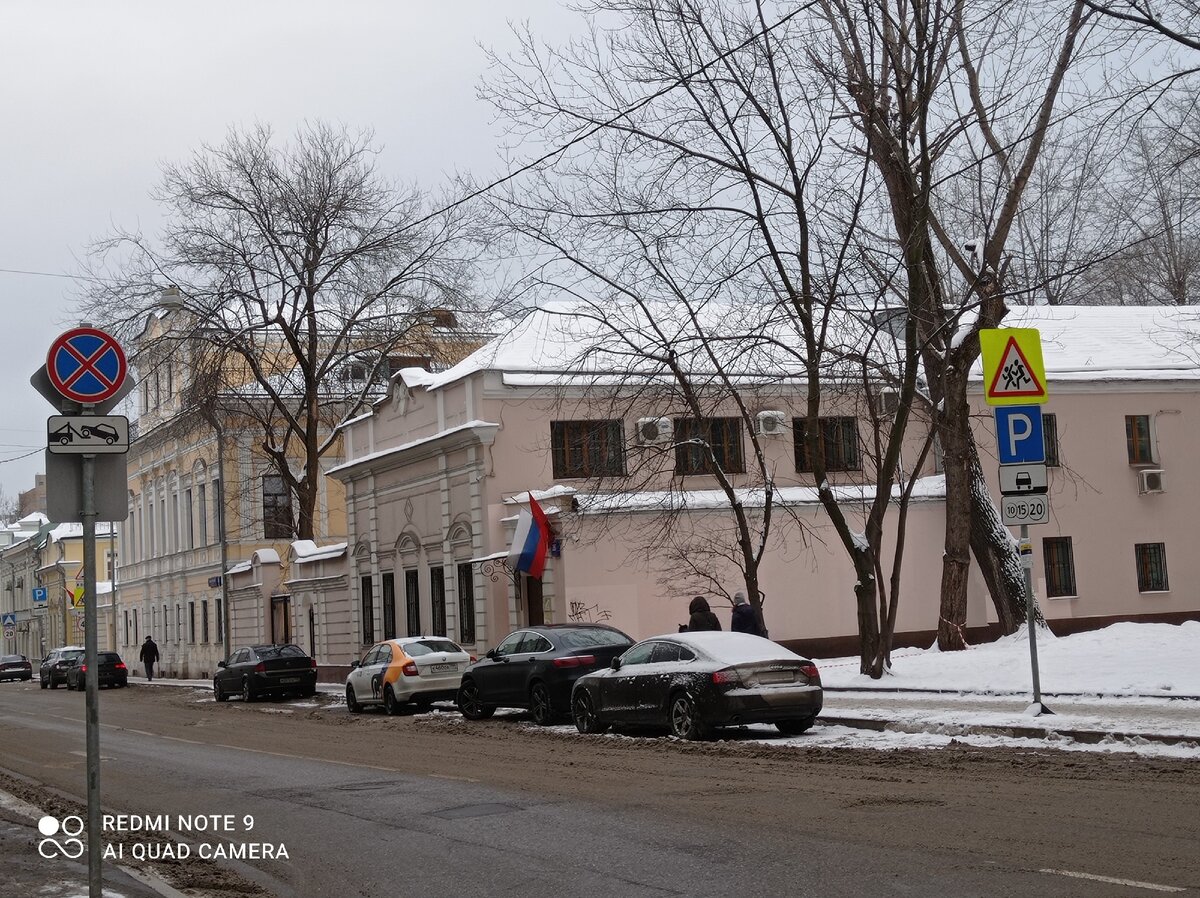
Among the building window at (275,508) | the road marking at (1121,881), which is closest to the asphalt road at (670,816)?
the road marking at (1121,881)

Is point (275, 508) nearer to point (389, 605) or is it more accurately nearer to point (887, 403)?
point (389, 605)

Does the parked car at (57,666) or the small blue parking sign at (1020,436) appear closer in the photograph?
the small blue parking sign at (1020,436)

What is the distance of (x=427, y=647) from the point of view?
92.0 feet

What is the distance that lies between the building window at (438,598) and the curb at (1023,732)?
18.7m

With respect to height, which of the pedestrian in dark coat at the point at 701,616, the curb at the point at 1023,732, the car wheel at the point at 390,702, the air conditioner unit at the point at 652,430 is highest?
the air conditioner unit at the point at 652,430

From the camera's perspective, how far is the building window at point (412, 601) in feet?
124

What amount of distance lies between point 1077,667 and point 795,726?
14.5ft

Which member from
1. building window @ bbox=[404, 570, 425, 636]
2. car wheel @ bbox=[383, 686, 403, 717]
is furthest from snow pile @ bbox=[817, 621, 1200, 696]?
building window @ bbox=[404, 570, 425, 636]

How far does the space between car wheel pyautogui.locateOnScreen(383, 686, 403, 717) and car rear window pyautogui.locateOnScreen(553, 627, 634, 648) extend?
6.11 metres

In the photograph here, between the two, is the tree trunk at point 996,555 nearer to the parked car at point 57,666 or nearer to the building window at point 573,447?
the building window at point 573,447

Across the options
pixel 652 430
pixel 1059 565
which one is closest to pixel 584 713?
pixel 652 430

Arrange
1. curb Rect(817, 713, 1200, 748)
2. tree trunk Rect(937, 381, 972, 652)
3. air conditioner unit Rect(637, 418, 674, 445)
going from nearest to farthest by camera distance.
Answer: curb Rect(817, 713, 1200, 748), tree trunk Rect(937, 381, 972, 652), air conditioner unit Rect(637, 418, 674, 445)

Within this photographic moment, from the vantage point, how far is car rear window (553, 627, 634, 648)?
22109 millimetres

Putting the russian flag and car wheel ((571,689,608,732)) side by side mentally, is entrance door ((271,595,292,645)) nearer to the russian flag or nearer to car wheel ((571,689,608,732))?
the russian flag
